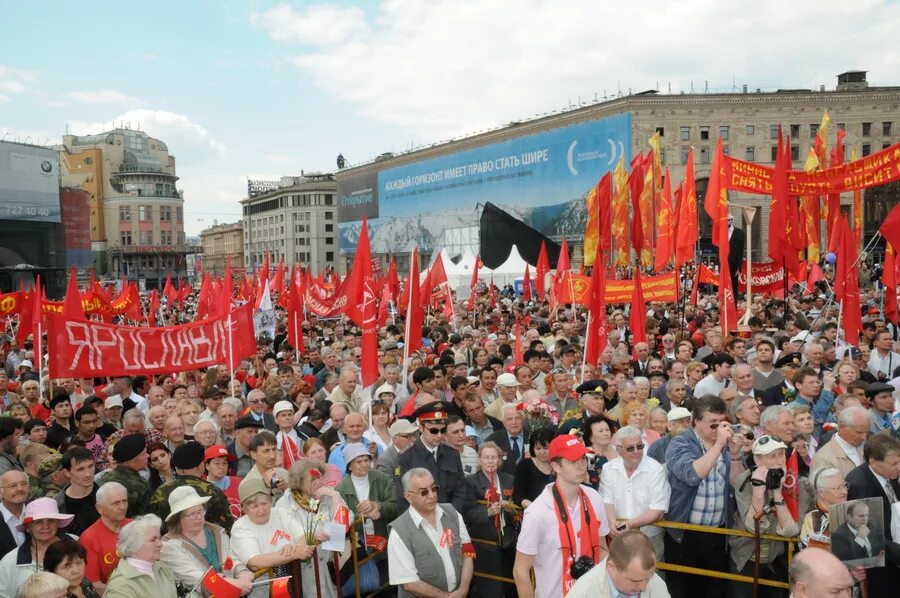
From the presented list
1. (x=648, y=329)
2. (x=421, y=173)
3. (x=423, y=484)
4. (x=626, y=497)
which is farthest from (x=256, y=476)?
(x=421, y=173)

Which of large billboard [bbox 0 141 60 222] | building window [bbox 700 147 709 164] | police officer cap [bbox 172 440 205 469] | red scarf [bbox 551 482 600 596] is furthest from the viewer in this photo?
building window [bbox 700 147 709 164]

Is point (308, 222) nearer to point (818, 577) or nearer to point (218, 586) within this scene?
point (218, 586)

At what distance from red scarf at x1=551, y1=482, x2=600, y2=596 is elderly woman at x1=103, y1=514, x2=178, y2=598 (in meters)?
2.26

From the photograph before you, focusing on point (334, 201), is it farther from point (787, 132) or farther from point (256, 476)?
point (256, 476)

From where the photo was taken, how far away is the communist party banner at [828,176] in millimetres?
11734

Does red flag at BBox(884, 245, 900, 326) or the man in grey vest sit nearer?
the man in grey vest

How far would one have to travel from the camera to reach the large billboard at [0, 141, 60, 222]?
2270 inches

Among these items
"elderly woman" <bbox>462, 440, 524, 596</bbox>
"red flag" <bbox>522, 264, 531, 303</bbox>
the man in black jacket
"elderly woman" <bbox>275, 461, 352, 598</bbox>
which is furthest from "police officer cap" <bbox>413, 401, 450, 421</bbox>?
"red flag" <bbox>522, 264, 531, 303</bbox>

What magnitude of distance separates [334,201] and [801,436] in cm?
11229

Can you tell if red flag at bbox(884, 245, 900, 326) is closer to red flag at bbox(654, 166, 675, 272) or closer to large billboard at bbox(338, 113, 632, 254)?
red flag at bbox(654, 166, 675, 272)

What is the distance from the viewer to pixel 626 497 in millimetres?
5793

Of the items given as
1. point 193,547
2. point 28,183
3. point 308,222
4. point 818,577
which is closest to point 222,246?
point 308,222

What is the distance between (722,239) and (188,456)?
11034 millimetres

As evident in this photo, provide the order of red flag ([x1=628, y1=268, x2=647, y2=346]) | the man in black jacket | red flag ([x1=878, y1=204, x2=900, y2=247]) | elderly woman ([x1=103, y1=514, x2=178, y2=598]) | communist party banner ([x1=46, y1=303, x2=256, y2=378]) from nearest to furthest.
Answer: elderly woman ([x1=103, y1=514, x2=178, y2=598])
the man in black jacket
communist party banner ([x1=46, y1=303, x2=256, y2=378])
red flag ([x1=878, y1=204, x2=900, y2=247])
red flag ([x1=628, y1=268, x2=647, y2=346])
